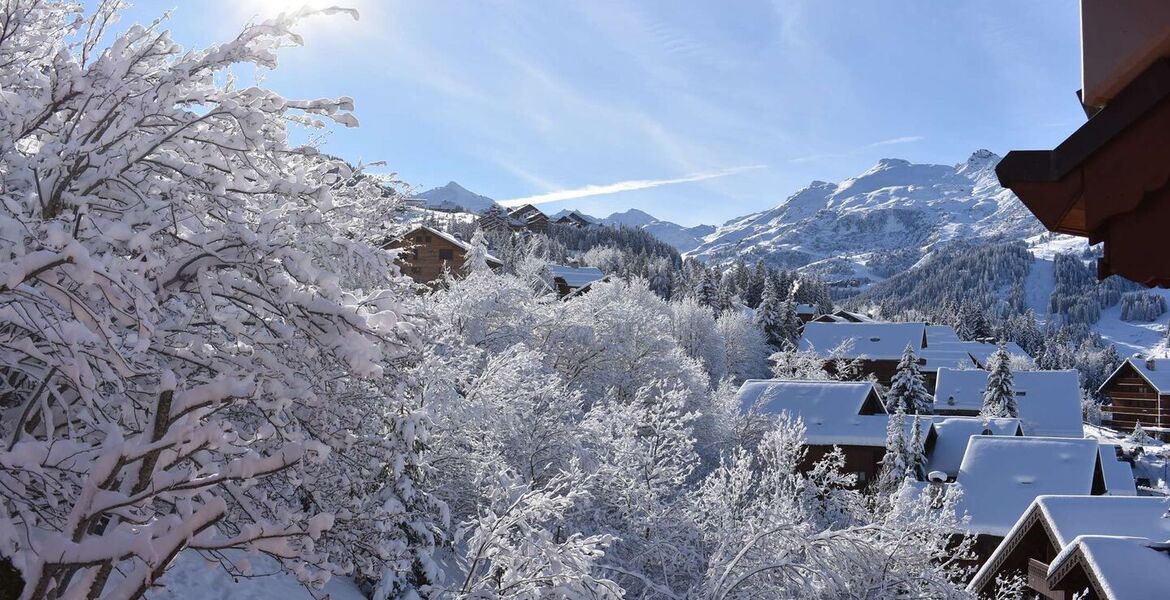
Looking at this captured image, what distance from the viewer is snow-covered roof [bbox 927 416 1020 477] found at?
28.6m

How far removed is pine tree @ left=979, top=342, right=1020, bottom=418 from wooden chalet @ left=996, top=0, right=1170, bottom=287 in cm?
5080

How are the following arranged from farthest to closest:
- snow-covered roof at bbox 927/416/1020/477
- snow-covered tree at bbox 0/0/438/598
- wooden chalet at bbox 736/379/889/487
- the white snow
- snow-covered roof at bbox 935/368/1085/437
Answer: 1. snow-covered roof at bbox 935/368/1085/437
2. wooden chalet at bbox 736/379/889/487
3. snow-covered roof at bbox 927/416/1020/477
4. the white snow
5. snow-covered tree at bbox 0/0/438/598

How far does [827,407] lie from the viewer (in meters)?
30.7

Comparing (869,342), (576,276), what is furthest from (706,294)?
(869,342)

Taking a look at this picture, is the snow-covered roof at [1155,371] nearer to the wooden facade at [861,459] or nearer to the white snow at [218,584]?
the wooden facade at [861,459]

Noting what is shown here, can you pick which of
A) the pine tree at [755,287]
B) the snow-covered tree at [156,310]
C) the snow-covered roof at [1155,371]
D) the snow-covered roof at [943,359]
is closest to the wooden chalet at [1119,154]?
the snow-covered tree at [156,310]

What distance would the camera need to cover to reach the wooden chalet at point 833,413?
28953 millimetres

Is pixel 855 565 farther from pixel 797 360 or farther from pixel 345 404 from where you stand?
pixel 797 360

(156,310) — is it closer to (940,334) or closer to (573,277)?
(573,277)

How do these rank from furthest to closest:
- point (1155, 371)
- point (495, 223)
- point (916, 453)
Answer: point (495, 223), point (1155, 371), point (916, 453)

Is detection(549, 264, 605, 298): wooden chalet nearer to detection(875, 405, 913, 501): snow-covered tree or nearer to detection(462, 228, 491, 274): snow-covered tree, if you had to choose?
detection(462, 228, 491, 274): snow-covered tree

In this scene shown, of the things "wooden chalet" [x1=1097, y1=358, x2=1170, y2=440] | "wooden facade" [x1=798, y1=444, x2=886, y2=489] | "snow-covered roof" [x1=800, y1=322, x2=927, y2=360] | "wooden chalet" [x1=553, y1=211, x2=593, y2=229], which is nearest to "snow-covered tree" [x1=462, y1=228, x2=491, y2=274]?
"wooden facade" [x1=798, y1=444, x2=886, y2=489]

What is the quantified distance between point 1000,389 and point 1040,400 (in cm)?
257

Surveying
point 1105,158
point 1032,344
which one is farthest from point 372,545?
point 1032,344
